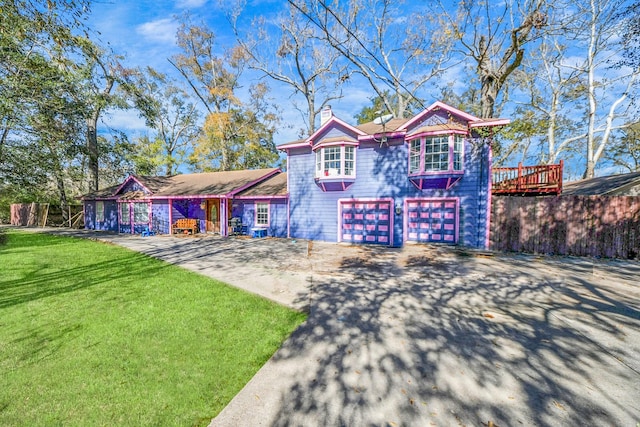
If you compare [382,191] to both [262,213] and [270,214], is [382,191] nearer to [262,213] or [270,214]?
[270,214]

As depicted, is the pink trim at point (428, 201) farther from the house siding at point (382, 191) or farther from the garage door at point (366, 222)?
the garage door at point (366, 222)

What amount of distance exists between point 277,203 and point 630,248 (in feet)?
49.4

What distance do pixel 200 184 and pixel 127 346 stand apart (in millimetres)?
16788

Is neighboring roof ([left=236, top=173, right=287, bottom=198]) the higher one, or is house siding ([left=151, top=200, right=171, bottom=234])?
neighboring roof ([left=236, top=173, right=287, bottom=198])

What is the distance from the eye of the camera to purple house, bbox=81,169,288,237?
1588 cm

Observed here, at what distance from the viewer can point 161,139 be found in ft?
94.7

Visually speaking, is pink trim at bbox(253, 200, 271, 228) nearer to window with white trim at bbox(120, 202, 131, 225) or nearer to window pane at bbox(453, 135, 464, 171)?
window with white trim at bbox(120, 202, 131, 225)

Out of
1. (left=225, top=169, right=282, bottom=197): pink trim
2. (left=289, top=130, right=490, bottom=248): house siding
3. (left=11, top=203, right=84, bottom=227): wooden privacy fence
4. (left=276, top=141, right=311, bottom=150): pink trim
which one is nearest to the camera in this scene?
(left=289, top=130, right=490, bottom=248): house siding

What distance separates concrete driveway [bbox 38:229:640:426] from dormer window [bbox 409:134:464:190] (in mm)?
4982

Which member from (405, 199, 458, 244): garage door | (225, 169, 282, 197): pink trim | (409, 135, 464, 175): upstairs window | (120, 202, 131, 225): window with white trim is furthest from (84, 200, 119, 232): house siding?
(409, 135, 464, 175): upstairs window

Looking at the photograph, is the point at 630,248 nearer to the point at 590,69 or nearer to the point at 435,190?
the point at 435,190

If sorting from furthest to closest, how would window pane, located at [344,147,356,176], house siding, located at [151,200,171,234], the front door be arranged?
house siding, located at [151,200,171,234] → the front door → window pane, located at [344,147,356,176]

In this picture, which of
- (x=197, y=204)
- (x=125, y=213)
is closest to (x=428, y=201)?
(x=197, y=204)

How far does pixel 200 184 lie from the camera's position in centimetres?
1889
